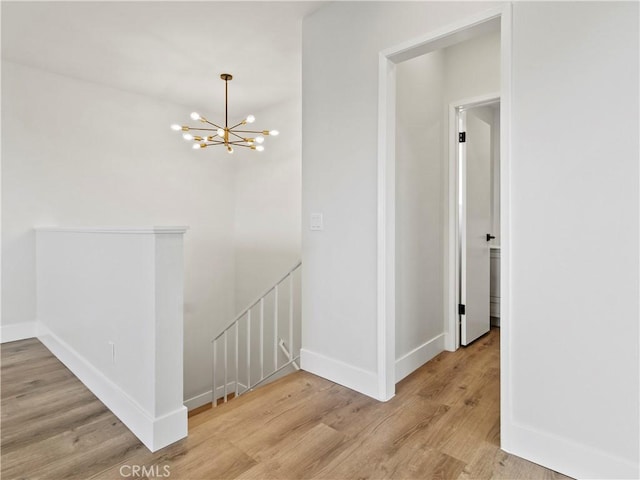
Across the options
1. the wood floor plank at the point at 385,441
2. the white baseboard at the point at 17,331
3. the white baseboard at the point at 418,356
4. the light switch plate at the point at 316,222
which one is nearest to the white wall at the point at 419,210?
the white baseboard at the point at 418,356

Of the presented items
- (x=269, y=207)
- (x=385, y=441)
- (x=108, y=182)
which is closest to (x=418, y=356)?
(x=385, y=441)

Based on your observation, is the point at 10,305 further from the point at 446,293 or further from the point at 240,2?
the point at 446,293

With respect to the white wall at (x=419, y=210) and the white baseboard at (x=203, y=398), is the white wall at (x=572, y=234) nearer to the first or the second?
the white wall at (x=419, y=210)

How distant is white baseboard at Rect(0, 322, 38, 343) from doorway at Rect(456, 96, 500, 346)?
4.05m

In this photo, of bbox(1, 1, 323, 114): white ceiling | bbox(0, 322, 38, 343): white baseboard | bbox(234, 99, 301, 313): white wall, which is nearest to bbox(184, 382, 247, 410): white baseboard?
bbox(234, 99, 301, 313): white wall

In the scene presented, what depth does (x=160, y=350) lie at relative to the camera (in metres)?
1.72

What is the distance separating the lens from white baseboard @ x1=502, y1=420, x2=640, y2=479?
1421 millimetres

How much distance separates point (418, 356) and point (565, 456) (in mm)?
1191

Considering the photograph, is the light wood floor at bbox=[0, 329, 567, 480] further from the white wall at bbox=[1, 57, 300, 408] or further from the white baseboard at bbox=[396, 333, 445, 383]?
the white wall at bbox=[1, 57, 300, 408]

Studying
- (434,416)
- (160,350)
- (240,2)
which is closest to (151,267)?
(160,350)

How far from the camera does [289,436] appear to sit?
1.81 metres

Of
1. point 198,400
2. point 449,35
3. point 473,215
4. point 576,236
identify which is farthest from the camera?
point 198,400

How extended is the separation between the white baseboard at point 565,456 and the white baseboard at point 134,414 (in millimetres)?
1569

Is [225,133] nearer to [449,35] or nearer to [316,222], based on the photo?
[316,222]
